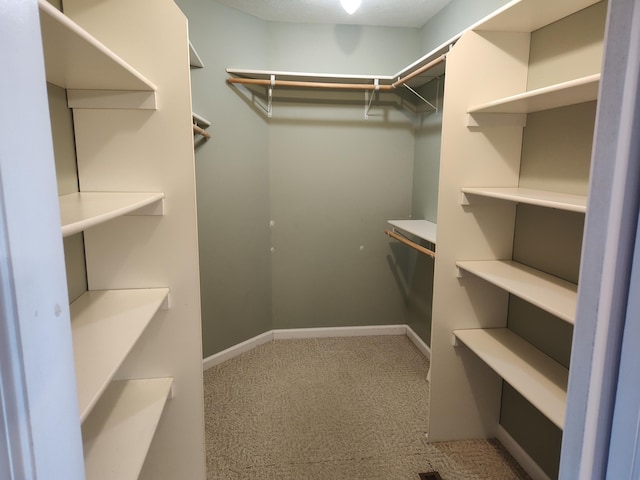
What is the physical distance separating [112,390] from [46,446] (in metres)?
1.28

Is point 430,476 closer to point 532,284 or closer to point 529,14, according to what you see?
point 532,284

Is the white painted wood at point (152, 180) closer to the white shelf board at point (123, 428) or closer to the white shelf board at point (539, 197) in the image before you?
the white shelf board at point (123, 428)

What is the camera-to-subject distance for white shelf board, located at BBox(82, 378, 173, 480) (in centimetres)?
122

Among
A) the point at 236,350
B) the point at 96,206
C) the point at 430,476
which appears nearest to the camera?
the point at 96,206

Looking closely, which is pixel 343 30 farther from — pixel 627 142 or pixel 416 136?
pixel 627 142

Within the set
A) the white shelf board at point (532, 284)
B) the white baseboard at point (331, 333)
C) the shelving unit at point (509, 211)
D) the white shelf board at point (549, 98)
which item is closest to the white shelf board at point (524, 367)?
the shelving unit at point (509, 211)

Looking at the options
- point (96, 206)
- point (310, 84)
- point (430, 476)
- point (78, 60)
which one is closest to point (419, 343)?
point (430, 476)

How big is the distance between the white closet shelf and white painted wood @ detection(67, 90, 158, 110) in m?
0.33

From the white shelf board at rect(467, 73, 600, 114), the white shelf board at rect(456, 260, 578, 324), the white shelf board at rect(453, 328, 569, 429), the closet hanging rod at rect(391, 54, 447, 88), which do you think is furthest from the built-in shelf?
the white shelf board at rect(453, 328, 569, 429)

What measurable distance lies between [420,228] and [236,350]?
1.71m

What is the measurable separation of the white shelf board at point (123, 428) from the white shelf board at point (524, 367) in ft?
4.53

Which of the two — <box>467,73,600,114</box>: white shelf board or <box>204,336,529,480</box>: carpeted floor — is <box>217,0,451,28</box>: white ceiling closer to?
<box>467,73,600,114</box>: white shelf board

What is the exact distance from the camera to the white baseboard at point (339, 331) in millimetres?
3576

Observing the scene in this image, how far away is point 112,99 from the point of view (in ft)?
5.07
